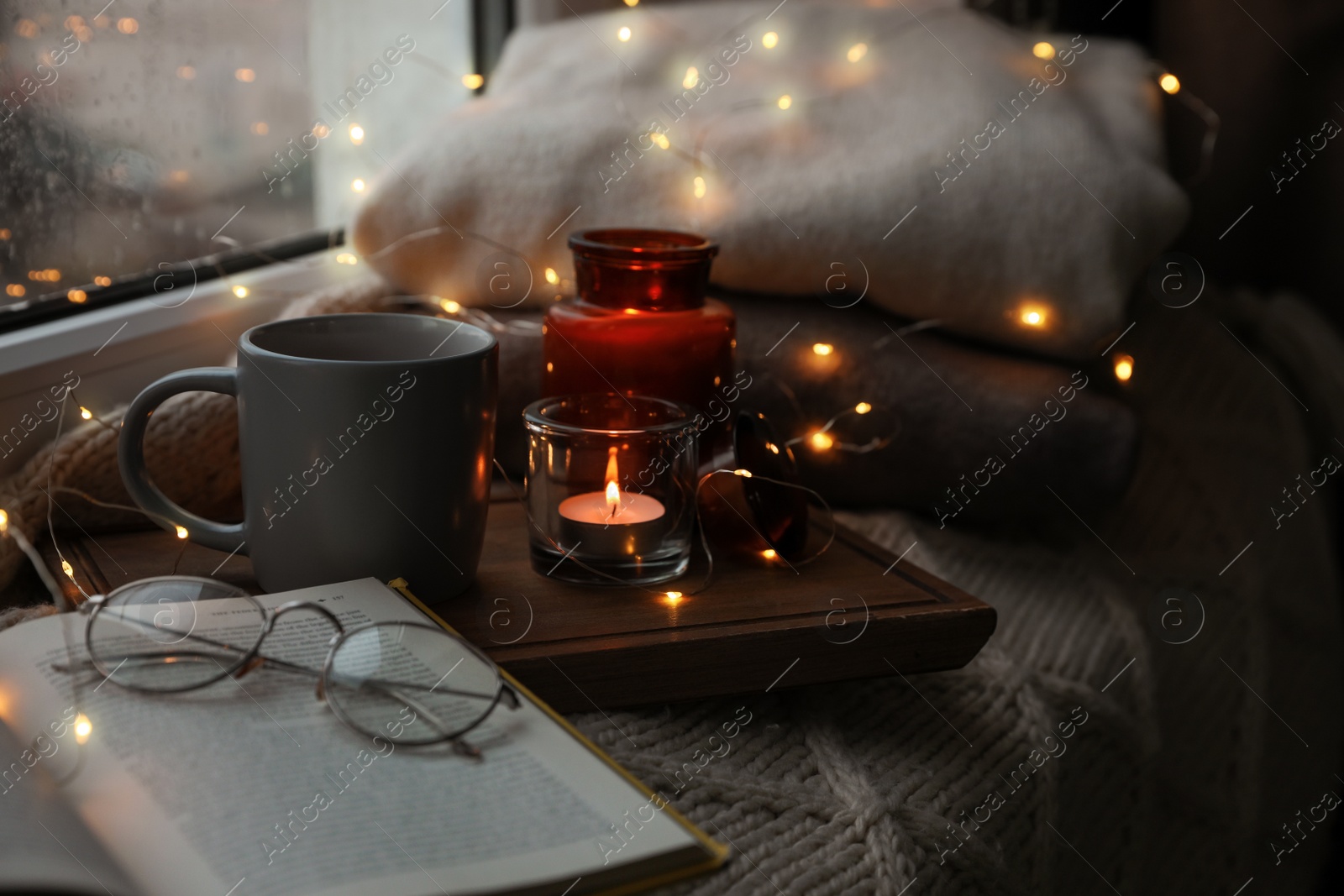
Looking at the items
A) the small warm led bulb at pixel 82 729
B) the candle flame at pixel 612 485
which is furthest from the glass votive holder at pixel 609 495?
the small warm led bulb at pixel 82 729

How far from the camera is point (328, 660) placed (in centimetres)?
41

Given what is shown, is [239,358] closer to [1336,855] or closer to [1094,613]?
[1094,613]

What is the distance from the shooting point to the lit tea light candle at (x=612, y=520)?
554 mm

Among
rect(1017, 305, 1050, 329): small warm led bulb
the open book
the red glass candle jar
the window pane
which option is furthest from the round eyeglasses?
rect(1017, 305, 1050, 329): small warm led bulb

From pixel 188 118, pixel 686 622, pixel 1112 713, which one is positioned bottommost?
pixel 1112 713

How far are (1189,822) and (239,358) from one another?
68cm

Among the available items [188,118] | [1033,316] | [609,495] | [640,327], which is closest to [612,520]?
[609,495]

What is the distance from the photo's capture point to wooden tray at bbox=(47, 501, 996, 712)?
1.61 ft

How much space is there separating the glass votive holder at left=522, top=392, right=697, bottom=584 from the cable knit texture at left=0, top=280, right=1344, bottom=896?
0.28ft

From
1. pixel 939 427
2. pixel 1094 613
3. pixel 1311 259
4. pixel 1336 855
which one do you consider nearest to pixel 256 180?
pixel 939 427

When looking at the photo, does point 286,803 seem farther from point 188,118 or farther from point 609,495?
point 188,118

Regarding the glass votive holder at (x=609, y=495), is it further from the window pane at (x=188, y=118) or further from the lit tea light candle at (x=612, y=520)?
the window pane at (x=188, y=118)

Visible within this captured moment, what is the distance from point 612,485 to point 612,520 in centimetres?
2

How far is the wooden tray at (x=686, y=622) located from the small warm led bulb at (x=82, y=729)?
0.16m
